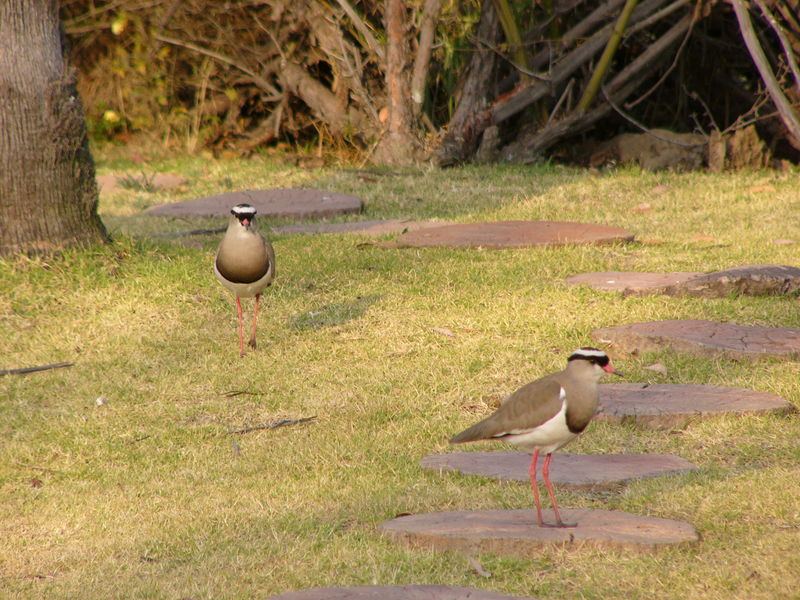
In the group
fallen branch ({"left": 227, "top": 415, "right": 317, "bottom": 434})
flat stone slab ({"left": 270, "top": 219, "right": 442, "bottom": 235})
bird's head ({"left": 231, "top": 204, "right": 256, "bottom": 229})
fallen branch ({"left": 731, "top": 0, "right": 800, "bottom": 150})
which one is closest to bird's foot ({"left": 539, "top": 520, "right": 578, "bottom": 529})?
fallen branch ({"left": 227, "top": 415, "right": 317, "bottom": 434})

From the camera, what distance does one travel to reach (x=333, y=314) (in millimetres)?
6160

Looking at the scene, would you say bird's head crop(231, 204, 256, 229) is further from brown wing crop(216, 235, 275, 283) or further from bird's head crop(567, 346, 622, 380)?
bird's head crop(567, 346, 622, 380)

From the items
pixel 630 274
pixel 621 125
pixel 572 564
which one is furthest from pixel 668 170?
pixel 572 564

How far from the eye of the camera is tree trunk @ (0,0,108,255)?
6.31 meters

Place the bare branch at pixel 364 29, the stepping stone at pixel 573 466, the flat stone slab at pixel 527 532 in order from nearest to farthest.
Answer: the flat stone slab at pixel 527 532 < the stepping stone at pixel 573 466 < the bare branch at pixel 364 29

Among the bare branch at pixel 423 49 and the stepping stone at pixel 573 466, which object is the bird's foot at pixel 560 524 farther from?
the bare branch at pixel 423 49

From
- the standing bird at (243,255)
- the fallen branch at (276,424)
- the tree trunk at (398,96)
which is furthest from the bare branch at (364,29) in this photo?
the fallen branch at (276,424)

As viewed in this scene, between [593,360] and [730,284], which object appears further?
[730,284]

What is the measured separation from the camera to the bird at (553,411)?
324 centimetres

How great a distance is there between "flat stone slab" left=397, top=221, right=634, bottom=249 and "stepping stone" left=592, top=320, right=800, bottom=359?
213 cm

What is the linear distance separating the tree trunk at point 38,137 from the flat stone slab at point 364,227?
2.19 metres

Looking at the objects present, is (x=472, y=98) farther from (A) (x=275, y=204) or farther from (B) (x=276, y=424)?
(B) (x=276, y=424)

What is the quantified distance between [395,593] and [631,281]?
3.89m

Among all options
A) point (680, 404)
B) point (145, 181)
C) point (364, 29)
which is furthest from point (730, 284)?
point (145, 181)
